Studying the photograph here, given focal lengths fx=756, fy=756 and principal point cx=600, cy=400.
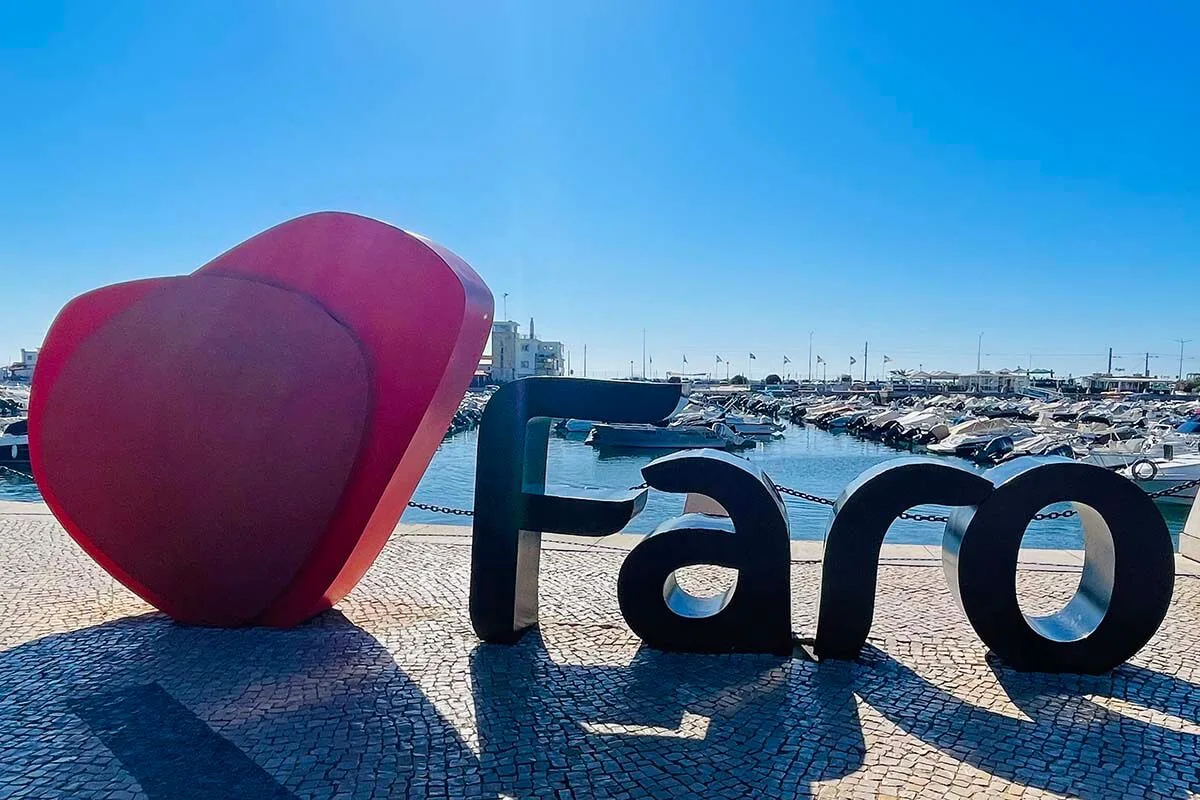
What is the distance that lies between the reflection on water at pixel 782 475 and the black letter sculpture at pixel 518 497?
393 inches

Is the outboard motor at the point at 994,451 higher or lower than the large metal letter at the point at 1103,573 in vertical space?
lower

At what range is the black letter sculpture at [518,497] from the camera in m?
6.18

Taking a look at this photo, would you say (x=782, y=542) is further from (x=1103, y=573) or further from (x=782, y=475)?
(x=782, y=475)

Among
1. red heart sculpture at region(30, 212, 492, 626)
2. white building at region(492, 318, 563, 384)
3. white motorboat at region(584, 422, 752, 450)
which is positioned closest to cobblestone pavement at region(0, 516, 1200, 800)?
red heart sculpture at region(30, 212, 492, 626)

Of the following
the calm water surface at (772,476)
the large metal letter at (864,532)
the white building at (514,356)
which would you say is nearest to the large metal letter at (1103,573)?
the large metal letter at (864,532)

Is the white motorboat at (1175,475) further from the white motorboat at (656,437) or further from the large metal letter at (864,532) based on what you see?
the large metal letter at (864,532)

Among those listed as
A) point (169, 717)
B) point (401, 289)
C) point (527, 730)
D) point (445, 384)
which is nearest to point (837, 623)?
point (527, 730)

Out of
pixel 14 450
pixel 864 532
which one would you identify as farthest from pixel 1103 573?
pixel 14 450

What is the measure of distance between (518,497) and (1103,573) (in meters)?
4.67

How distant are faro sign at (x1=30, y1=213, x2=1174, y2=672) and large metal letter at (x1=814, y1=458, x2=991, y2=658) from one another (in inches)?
0.6

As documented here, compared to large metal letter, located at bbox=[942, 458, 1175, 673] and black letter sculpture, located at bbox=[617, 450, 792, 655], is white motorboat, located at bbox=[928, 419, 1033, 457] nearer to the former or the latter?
large metal letter, located at bbox=[942, 458, 1175, 673]

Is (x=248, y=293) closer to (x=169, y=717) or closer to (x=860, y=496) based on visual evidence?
(x=169, y=717)

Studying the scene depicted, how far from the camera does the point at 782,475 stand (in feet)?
101

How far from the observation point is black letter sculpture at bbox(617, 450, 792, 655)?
19.7 feet
